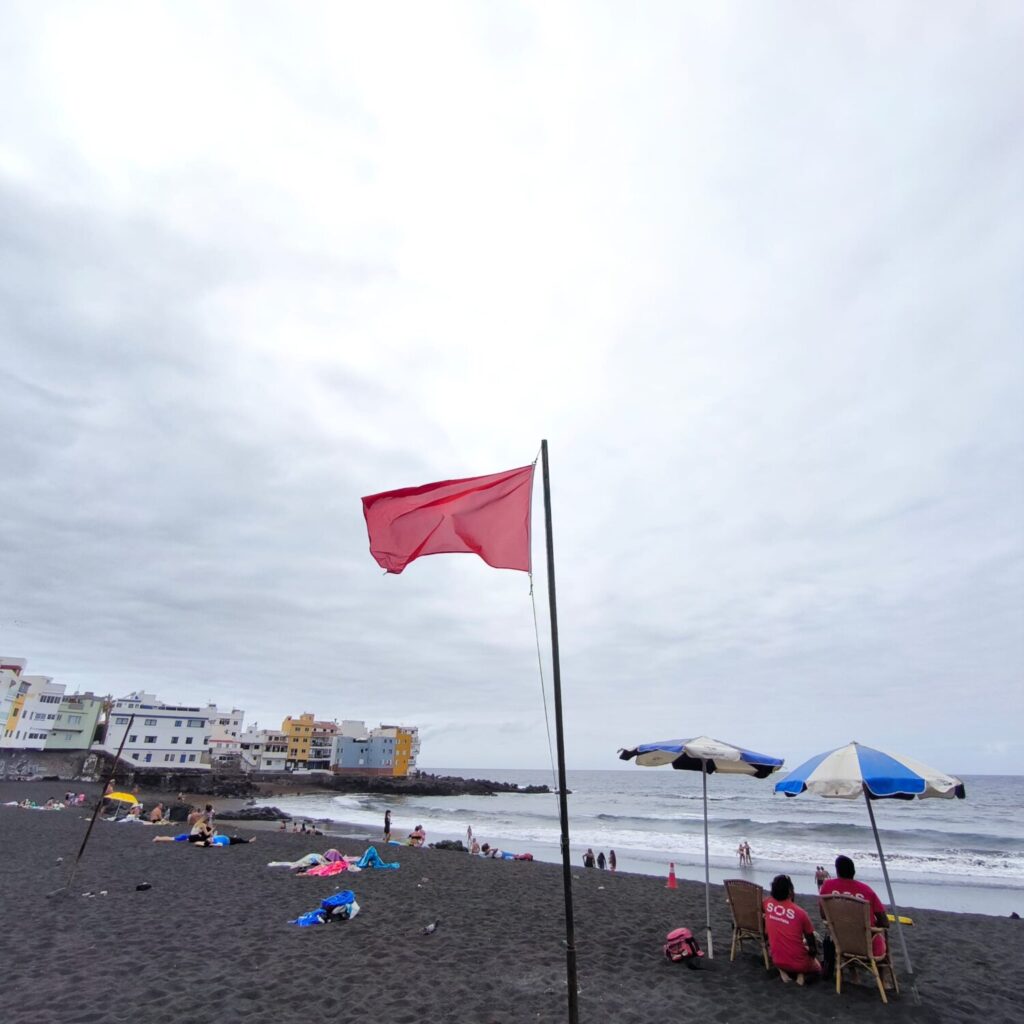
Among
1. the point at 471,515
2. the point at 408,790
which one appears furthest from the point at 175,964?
the point at 408,790

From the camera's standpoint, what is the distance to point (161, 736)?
247ft

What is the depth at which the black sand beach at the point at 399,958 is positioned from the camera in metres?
6.93

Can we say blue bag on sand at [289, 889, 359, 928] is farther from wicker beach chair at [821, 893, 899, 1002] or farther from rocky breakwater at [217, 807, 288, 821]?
rocky breakwater at [217, 807, 288, 821]

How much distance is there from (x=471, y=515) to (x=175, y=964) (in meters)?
7.54

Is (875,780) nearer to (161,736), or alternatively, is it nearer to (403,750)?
(161,736)

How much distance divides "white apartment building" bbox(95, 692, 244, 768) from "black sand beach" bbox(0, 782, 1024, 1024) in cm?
6887

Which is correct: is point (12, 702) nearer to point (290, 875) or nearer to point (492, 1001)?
point (290, 875)

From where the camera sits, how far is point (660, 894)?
1511 cm

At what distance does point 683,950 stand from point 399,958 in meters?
3.93

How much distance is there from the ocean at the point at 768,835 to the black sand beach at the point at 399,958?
13682 mm

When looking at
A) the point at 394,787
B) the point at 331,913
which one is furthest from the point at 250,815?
the point at 394,787

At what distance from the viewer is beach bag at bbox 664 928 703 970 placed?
8.49 m

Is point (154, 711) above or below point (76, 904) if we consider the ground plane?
above

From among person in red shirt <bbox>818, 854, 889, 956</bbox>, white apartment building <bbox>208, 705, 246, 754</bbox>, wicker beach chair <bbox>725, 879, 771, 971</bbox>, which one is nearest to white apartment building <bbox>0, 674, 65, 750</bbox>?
white apartment building <bbox>208, 705, 246, 754</bbox>
